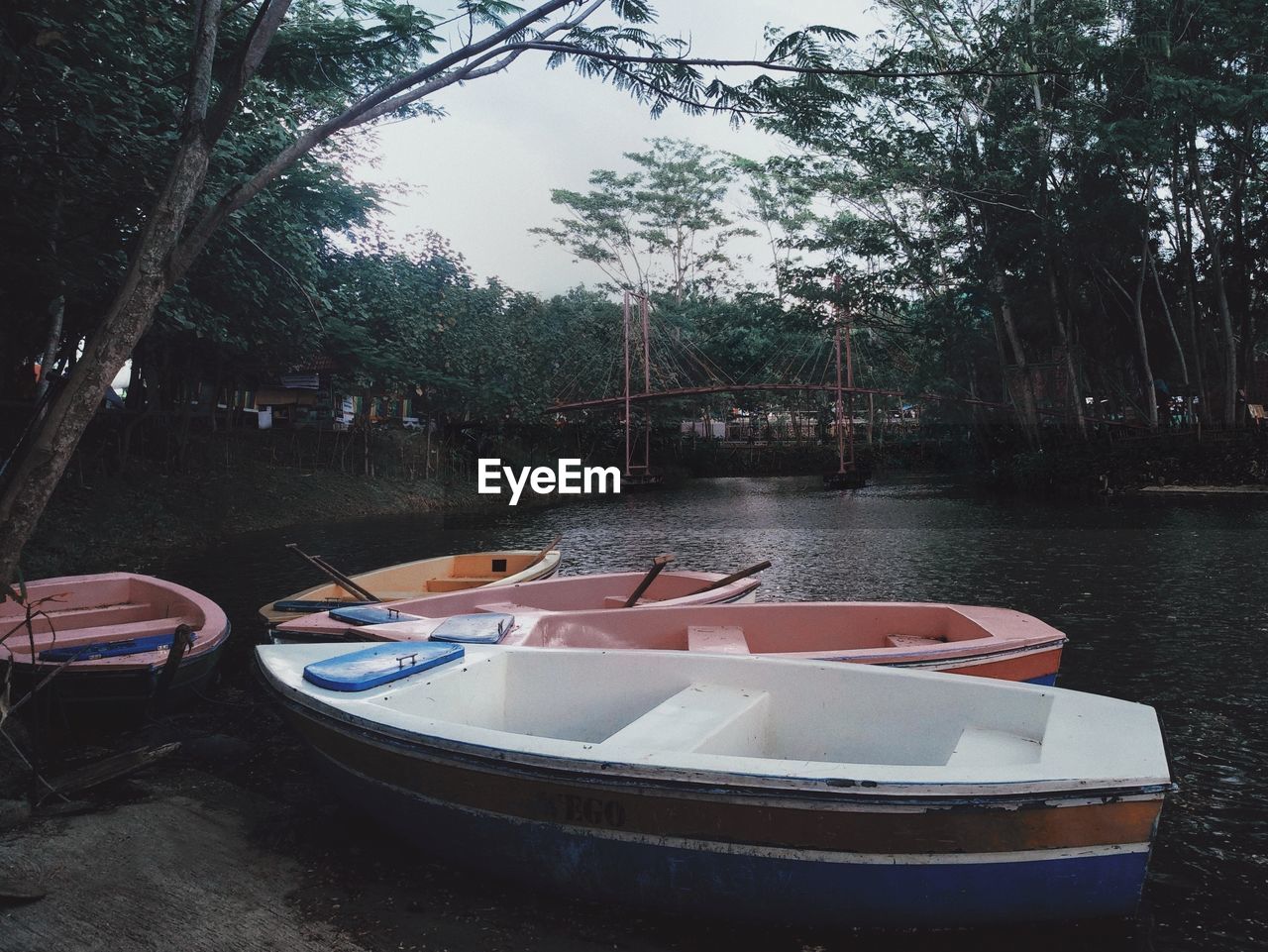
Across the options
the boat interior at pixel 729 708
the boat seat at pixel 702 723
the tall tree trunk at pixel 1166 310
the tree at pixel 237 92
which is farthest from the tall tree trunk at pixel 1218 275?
the boat seat at pixel 702 723

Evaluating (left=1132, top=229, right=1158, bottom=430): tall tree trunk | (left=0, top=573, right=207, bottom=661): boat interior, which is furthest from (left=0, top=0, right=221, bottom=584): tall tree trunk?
(left=1132, top=229, right=1158, bottom=430): tall tree trunk

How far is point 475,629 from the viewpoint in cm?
485

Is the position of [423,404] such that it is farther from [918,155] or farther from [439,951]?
[439,951]

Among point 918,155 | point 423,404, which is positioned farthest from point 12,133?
point 918,155

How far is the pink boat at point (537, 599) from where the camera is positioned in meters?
5.40

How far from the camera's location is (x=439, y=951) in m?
3.06

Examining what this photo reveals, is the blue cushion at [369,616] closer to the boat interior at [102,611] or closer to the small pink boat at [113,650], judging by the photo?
the small pink boat at [113,650]

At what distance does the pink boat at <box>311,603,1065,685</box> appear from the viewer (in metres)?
4.83

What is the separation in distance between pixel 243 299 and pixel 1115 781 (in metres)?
15.3

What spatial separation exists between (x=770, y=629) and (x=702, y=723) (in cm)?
207

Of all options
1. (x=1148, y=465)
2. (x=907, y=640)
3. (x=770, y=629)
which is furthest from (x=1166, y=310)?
(x=770, y=629)

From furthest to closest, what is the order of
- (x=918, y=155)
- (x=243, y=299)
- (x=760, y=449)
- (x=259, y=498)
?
(x=760, y=449), (x=918, y=155), (x=259, y=498), (x=243, y=299)

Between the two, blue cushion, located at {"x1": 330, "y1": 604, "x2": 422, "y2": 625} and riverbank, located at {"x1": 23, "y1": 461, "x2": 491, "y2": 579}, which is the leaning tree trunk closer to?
blue cushion, located at {"x1": 330, "y1": 604, "x2": 422, "y2": 625}

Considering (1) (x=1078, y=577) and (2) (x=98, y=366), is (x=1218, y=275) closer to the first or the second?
(1) (x=1078, y=577)
